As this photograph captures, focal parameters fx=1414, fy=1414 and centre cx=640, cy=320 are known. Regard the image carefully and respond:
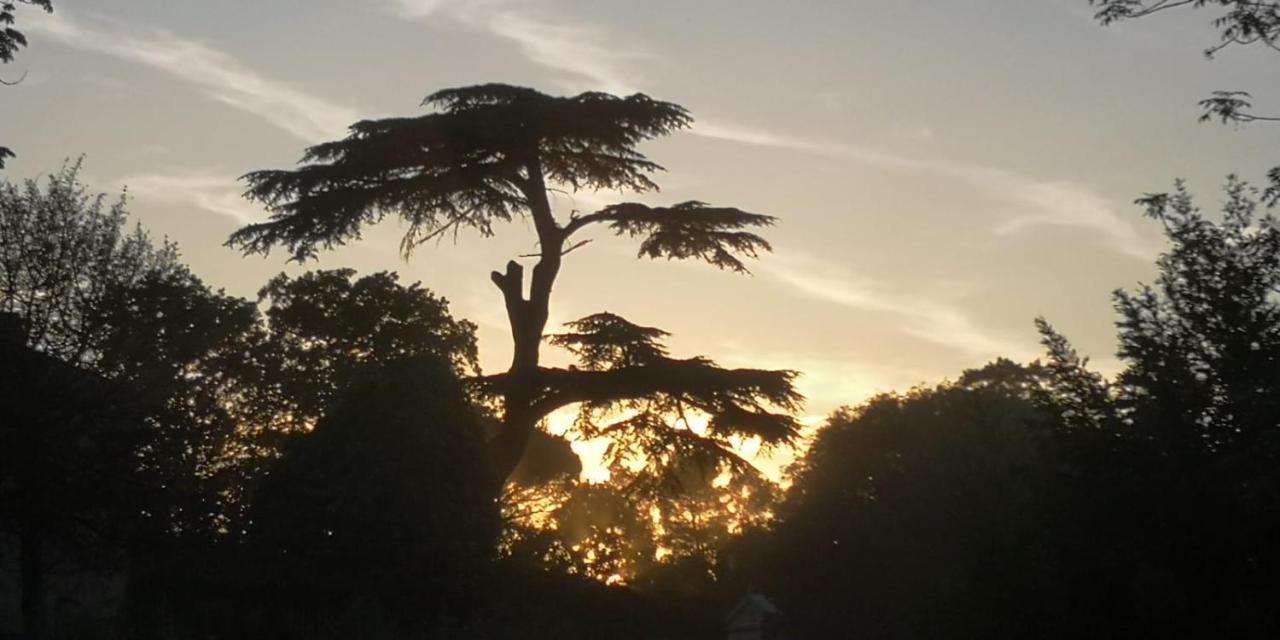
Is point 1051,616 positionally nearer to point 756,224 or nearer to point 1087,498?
point 1087,498

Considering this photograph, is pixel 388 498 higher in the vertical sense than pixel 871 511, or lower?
lower

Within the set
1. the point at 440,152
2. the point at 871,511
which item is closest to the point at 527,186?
the point at 440,152

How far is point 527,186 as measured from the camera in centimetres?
3180

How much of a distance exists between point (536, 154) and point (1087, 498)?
17.2 metres

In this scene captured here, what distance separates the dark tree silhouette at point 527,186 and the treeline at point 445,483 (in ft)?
2.76

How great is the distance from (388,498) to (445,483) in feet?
3.95

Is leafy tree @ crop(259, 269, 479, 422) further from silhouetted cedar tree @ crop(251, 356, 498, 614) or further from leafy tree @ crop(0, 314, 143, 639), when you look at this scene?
leafy tree @ crop(0, 314, 143, 639)

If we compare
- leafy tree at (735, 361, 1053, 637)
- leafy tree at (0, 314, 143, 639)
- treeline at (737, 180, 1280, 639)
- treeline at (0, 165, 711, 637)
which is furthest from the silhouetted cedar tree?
leafy tree at (735, 361, 1053, 637)

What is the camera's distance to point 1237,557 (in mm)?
15469

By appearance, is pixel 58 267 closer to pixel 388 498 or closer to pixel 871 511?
pixel 388 498

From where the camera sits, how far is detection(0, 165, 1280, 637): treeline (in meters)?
16.2

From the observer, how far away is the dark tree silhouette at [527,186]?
29266 mm

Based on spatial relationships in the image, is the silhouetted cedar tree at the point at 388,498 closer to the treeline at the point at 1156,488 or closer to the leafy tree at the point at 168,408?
the leafy tree at the point at 168,408

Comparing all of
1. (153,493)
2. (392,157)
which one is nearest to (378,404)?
(392,157)
